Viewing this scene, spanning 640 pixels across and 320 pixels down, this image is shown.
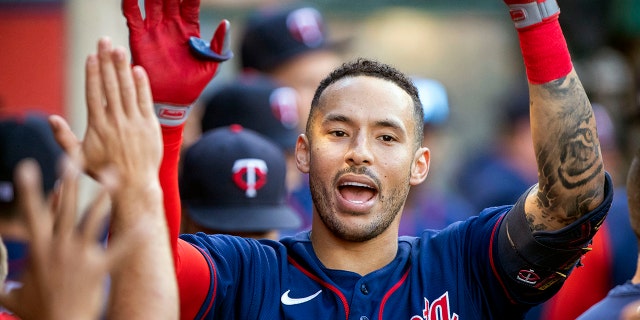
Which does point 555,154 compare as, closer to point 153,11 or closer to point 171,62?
point 171,62

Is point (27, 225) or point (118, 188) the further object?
point (118, 188)

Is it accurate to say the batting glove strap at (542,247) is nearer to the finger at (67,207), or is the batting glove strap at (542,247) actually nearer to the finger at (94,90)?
the finger at (94,90)

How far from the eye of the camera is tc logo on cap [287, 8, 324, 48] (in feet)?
25.4

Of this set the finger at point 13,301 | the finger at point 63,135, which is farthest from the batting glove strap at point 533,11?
the finger at point 13,301

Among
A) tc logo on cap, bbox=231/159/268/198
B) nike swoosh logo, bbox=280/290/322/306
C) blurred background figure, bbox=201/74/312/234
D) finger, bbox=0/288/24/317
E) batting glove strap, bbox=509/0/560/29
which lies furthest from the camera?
blurred background figure, bbox=201/74/312/234

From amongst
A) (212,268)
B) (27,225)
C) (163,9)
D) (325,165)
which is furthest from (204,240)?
(27,225)

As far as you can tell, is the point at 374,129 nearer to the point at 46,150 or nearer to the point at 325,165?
the point at 325,165

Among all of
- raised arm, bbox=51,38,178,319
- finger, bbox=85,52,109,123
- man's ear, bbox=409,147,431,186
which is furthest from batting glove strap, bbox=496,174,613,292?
finger, bbox=85,52,109,123

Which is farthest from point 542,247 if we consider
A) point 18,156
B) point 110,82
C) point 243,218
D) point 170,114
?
point 18,156

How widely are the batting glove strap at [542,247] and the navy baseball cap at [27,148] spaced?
2.83 meters

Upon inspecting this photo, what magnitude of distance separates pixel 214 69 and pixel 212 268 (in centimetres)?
70

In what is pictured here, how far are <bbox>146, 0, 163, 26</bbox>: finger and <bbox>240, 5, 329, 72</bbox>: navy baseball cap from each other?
3719mm

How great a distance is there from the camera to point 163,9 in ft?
13.1

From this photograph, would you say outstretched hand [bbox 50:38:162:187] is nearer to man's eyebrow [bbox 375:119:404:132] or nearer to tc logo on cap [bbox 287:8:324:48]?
man's eyebrow [bbox 375:119:404:132]
